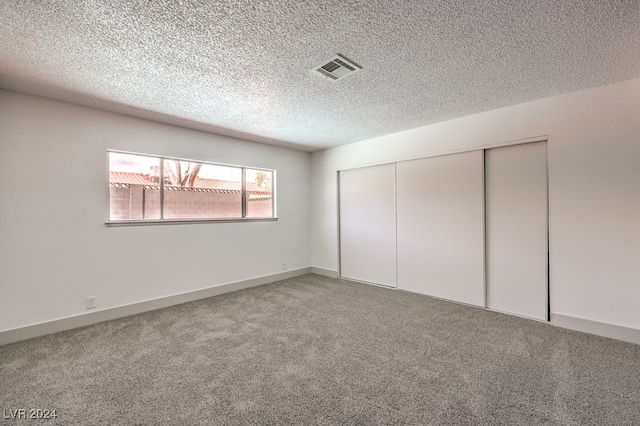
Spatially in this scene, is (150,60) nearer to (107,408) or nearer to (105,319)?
(107,408)

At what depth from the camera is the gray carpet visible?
1733 millimetres

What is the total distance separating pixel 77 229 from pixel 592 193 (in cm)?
554

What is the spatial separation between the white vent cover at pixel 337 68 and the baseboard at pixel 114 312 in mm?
3399

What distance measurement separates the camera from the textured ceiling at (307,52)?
67.6 inches

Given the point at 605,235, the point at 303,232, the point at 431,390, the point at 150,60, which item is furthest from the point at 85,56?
the point at 605,235

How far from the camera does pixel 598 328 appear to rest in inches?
109

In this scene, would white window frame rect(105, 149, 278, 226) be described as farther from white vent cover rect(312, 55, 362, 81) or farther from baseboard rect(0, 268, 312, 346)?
white vent cover rect(312, 55, 362, 81)

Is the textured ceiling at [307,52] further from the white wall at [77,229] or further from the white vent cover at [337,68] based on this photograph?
the white wall at [77,229]

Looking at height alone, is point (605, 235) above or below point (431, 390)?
above

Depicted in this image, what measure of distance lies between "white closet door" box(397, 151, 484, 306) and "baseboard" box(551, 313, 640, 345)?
795mm

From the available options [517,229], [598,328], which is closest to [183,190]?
[517,229]

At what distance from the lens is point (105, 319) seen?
325 centimetres

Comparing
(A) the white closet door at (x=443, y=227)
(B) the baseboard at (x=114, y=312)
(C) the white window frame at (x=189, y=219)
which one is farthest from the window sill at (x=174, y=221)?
(A) the white closet door at (x=443, y=227)

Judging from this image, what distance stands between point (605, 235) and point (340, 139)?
11.5 feet
